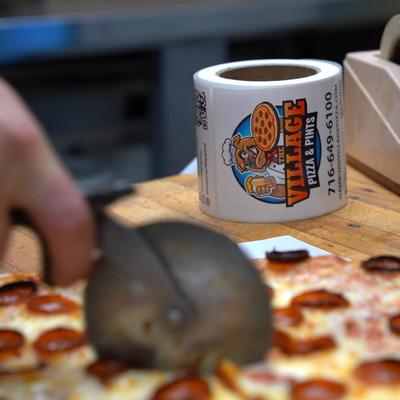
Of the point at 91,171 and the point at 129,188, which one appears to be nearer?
the point at 129,188

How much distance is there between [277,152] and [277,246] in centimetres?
10

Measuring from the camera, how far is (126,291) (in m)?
0.64

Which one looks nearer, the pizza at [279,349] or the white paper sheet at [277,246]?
the pizza at [279,349]

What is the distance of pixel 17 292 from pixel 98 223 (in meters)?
0.19

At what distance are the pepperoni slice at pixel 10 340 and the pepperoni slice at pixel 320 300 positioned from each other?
21 centimetres

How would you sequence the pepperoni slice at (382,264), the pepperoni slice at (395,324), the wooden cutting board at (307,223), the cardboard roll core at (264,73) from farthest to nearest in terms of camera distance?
the cardboard roll core at (264,73) < the wooden cutting board at (307,223) < the pepperoni slice at (382,264) < the pepperoni slice at (395,324)

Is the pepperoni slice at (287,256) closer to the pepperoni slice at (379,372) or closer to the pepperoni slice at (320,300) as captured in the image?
the pepperoni slice at (320,300)

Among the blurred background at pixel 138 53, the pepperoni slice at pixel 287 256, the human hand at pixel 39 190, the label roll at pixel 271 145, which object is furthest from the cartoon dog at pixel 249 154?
the blurred background at pixel 138 53

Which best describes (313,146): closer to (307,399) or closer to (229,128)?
(229,128)

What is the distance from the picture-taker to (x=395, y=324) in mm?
673

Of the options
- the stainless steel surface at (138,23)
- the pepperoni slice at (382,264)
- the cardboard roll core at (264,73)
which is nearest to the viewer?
the pepperoni slice at (382,264)

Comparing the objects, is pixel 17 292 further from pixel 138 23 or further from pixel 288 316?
pixel 138 23

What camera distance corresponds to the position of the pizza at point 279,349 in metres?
0.60

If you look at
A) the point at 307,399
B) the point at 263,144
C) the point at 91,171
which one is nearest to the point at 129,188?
the point at 307,399
